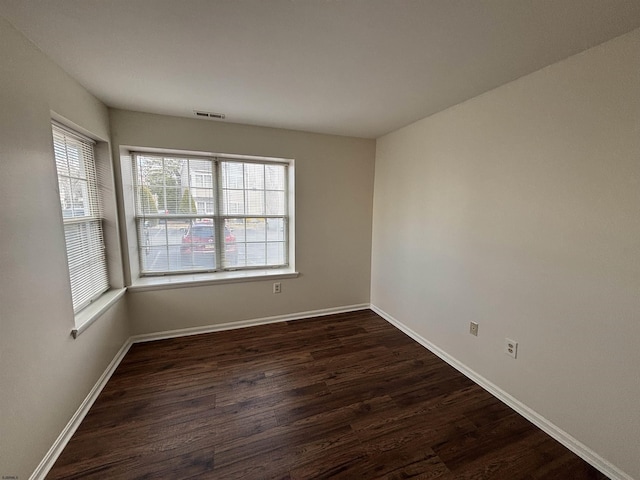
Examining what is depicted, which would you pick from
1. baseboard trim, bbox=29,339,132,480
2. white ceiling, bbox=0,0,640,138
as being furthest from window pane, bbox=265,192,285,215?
baseboard trim, bbox=29,339,132,480

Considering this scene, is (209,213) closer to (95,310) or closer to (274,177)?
(274,177)

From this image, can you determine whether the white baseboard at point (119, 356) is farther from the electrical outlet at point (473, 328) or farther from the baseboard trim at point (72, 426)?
the electrical outlet at point (473, 328)

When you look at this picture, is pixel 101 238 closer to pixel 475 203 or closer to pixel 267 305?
pixel 267 305

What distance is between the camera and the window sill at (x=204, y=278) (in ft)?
8.57

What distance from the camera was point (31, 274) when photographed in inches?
52.1

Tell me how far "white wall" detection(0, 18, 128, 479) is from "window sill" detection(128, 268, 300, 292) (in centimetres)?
91

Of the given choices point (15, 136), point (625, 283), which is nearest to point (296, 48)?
point (15, 136)

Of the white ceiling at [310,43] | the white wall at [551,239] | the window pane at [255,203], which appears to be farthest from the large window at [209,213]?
the white wall at [551,239]

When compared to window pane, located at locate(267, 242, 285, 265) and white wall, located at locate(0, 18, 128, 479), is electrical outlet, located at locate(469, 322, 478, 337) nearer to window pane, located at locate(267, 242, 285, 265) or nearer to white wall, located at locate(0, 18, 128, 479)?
window pane, located at locate(267, 242, 285, 265)

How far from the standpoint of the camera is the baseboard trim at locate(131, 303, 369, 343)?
8.83 feet

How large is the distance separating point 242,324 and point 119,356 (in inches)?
45.0

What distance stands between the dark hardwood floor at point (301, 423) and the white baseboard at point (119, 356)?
41 millimetres

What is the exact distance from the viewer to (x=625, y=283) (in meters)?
1.29

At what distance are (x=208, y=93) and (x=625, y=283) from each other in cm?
286
